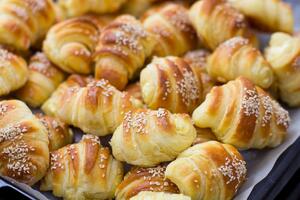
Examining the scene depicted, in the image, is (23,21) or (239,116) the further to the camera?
(23,21)

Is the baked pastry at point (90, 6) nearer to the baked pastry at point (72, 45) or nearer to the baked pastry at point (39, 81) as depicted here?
the baked pastry at point (72, 45)

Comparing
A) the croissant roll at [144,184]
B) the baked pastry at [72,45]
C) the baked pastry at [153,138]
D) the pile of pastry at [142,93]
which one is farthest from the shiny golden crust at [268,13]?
the croissant roll at [144,184]

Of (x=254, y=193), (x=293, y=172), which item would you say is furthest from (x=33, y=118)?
(x=293, y=172)

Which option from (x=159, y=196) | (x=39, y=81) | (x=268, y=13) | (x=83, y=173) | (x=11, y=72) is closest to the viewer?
(x=159, y=196)

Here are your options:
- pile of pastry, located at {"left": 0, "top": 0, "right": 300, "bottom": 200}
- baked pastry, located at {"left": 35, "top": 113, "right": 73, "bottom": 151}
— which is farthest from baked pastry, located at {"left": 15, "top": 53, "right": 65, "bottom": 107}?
baked pastry, located at {"left": 35, "top": 113, "right": 73, "bottom": 151}

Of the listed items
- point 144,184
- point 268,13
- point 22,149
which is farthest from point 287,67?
point 22,149

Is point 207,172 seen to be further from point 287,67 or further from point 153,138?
point 287,67
